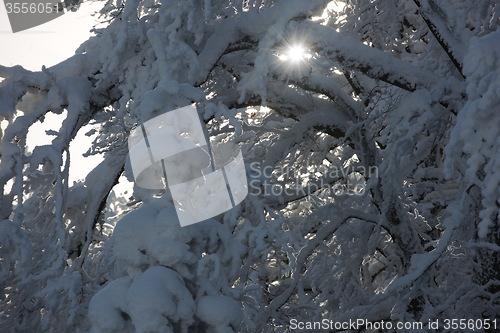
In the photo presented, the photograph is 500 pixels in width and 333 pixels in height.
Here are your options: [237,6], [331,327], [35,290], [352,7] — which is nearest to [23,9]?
[237,6]

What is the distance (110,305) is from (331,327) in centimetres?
410

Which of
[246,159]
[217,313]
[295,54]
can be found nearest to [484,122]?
[217,313]

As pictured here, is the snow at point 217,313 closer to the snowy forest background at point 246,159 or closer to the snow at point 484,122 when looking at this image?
the snowy forest background at point 246,159

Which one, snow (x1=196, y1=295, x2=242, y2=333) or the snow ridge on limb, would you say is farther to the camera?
the snow ridge on limb

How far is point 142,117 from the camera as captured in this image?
13.3 ft

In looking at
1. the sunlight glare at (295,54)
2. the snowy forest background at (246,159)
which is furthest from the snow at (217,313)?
the sunlight glare at (295,54)

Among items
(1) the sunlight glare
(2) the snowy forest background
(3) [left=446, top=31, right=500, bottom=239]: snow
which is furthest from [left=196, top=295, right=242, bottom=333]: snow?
(1) the sunlight glare

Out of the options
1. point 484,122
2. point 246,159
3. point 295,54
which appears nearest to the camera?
point 484,122

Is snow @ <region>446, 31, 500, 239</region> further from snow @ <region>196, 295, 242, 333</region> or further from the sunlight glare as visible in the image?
the sunlight glare

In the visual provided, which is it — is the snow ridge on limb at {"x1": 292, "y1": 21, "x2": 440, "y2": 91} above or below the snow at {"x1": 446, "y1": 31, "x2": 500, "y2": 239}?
below

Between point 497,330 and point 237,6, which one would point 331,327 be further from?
point 237,6

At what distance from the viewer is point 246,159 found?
7.48 m

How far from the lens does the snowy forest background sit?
4.02 m

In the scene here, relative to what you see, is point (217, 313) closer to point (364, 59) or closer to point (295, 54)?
point (295, 54)
